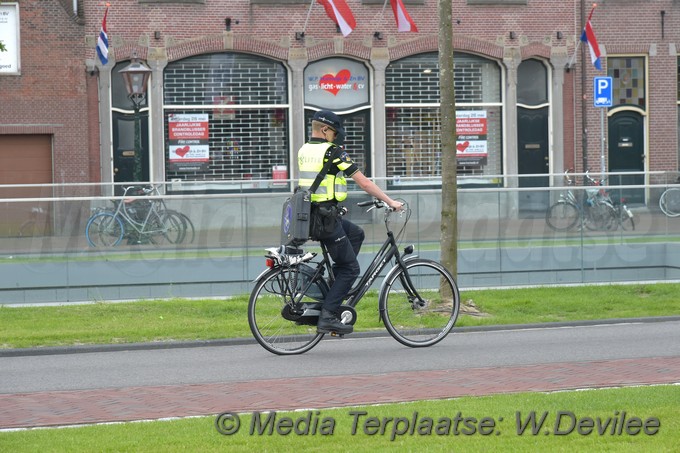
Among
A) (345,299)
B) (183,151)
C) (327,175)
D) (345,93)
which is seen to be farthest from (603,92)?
(327,175)

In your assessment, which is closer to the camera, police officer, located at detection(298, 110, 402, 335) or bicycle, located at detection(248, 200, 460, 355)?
police officer, located at detection(298, 110, 402, 335)

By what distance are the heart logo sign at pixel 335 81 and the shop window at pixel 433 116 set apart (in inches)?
41.0

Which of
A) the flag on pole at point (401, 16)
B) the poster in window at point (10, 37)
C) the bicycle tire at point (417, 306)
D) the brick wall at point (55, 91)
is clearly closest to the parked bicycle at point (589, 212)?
the bicycle tire at point (417, 306)

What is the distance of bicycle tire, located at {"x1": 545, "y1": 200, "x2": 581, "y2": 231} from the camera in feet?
52.2

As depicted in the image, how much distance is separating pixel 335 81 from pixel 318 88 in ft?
1.55

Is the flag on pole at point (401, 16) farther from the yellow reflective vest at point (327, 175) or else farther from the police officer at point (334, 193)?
the yellow reflective vest at point (327, 175)

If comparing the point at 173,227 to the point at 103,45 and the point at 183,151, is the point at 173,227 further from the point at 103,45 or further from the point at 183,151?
the point at 183,151

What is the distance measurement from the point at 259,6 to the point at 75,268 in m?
16.2

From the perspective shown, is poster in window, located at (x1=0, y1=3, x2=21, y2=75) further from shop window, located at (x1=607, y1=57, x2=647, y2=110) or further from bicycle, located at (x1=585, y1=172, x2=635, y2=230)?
bicycle, located at (x1=585, y1=172, x2=635, y2=230)

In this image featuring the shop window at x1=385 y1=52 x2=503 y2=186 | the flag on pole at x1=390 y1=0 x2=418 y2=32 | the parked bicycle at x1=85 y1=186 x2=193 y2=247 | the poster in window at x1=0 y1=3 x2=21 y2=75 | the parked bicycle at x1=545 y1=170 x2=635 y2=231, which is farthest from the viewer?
the shop window at x1=385 y1=52 x2=503 y2=186

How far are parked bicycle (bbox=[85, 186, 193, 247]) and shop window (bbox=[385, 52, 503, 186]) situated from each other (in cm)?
1604

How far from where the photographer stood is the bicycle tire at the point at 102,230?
14.8 meters

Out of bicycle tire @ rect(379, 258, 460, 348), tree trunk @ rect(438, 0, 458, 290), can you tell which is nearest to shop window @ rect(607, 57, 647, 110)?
tree trunk @ rect(438, 0, 458, 290)

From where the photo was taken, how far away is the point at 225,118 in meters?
29.7
